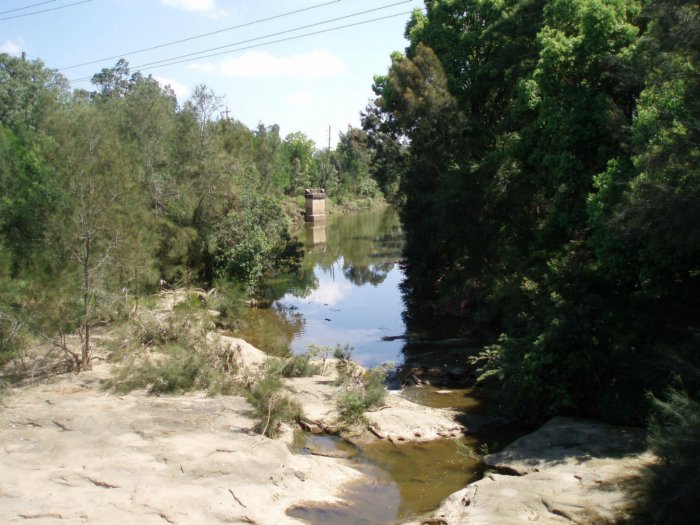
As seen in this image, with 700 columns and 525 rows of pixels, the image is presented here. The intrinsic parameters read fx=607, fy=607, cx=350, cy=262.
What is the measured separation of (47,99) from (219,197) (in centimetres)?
874

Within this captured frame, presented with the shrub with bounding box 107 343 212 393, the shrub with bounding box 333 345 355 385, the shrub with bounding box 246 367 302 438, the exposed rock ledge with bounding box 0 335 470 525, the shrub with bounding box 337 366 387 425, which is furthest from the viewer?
the shrub with bounding box 333 345 355 385

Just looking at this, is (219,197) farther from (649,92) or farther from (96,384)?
(649,92)

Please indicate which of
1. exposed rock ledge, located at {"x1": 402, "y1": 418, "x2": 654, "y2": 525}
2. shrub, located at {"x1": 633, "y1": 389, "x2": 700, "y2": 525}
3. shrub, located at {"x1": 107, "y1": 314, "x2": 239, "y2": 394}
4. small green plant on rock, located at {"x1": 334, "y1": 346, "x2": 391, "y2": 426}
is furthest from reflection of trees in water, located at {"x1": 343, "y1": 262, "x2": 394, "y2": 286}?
shrub, located at {"x1": 633, "y1": 389, "x2": 700, "y2": 525}

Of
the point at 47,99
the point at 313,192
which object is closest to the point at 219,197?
the point at 47,99

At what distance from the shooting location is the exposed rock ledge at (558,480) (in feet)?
26.6

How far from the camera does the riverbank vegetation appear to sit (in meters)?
9.71

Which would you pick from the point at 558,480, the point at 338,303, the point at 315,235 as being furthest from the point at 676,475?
the point at 315,235

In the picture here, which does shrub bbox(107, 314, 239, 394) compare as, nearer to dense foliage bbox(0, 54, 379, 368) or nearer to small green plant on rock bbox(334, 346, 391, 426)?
dense foliage bbox(0, 54, 379, 368)

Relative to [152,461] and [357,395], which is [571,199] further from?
[152,461]

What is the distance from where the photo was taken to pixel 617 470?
9.07m

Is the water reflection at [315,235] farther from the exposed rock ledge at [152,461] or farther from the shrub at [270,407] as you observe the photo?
the exposed rock ledge at [152,461]

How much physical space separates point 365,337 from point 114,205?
11070 mm

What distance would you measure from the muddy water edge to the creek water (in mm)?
20

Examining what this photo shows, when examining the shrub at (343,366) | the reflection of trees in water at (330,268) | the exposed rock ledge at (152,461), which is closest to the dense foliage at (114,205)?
the reflection of trees in water at (330,268)
